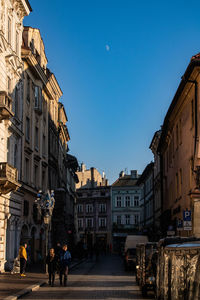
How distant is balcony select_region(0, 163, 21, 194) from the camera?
29.0 meters

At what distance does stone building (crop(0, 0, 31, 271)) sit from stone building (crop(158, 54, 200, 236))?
9345mm

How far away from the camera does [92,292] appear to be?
21000 millimetres

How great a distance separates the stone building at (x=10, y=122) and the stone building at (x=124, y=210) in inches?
2804

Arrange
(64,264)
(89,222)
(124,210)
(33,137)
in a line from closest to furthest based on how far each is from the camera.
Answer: (64,264)
(33,137)
(124,210)
(89,222)

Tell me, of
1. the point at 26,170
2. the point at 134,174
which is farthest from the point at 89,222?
the point at 26,170

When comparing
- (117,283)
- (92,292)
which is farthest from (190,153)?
(92,292)

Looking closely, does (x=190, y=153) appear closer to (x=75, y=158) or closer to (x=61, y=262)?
(x=61, y=262)

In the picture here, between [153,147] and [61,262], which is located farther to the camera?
[153,147]

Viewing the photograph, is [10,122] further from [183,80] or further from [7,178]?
[183,80]

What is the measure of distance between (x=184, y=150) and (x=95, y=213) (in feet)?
254

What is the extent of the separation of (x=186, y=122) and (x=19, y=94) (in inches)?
423

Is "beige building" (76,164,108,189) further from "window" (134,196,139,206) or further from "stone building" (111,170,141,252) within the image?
"window" (134,196,139,206)

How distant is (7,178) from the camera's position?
28984 millimetres

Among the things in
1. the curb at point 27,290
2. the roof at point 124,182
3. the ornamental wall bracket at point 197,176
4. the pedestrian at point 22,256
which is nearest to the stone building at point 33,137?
the pedestrian at point 22,256
